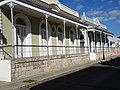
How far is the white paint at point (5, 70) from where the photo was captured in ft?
38.0

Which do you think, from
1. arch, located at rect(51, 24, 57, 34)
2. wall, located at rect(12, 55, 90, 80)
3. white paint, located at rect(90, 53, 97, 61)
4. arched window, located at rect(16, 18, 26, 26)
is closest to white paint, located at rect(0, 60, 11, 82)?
wall, located at rect(12, 55, 90, 80)

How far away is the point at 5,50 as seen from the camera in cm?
1395

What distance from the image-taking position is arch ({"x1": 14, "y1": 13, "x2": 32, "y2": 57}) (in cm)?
1549

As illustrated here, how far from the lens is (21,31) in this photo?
16266 millimetres

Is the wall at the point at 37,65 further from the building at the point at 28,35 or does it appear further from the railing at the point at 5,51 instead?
the railing at the point at 5,51

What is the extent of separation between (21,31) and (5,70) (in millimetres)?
5062

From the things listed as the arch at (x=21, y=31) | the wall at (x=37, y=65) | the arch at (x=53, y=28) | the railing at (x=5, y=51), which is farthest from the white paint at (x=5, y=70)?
the arch at (x=53, y=28)

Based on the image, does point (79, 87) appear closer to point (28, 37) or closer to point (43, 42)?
point (28, 37)

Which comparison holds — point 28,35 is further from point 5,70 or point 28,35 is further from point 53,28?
point 5,70

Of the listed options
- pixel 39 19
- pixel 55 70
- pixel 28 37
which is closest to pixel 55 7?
pixel 39 19

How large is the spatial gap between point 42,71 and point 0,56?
9.34 ft

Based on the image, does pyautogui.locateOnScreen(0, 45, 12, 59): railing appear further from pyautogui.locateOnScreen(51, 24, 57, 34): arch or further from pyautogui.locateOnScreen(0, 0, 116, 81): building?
pyautogui.locateOnScreen(51, 24, 57, 34): arch

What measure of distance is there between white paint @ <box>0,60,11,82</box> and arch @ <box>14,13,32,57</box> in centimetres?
299

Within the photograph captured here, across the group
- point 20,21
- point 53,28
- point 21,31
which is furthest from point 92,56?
point 20,21
